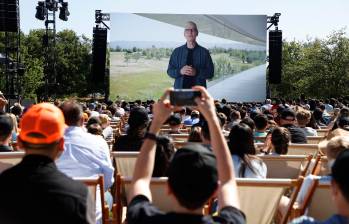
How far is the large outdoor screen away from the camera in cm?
2525

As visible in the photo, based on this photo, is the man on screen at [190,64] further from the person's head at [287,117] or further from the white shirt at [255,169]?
the white shirt at [255,169]

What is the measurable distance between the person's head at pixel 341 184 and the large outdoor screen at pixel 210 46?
74.9 ft

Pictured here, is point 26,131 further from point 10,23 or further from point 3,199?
point 10,23

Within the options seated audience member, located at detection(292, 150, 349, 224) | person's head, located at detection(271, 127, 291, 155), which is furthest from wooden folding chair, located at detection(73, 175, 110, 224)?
person's head, located at detection(271, 127, 291, 155)

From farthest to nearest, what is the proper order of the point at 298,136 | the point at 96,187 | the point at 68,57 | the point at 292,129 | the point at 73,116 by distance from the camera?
the point at 68,57 → the point at 292,129 → the point at 298,136 → the point at 73,116 → the point at 96,187

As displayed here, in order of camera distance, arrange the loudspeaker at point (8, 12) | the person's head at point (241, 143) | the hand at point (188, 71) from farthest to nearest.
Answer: the hand at point (188, 71) → the loudspeaker at point (8, 12) → the person's head at point (241, 143)

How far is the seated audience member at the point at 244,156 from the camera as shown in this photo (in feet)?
14.5

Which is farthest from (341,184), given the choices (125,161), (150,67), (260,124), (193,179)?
(150,67)

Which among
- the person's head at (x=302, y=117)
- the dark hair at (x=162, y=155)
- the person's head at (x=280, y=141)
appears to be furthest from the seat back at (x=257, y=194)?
the person's head at (x=302, y=117)

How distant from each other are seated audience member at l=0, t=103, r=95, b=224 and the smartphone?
54 centimetres

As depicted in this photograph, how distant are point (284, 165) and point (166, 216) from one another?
127 inches

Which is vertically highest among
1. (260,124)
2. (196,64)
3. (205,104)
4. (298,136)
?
(196,64)

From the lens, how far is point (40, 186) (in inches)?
96.3

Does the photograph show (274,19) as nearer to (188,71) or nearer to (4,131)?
(188,71)
